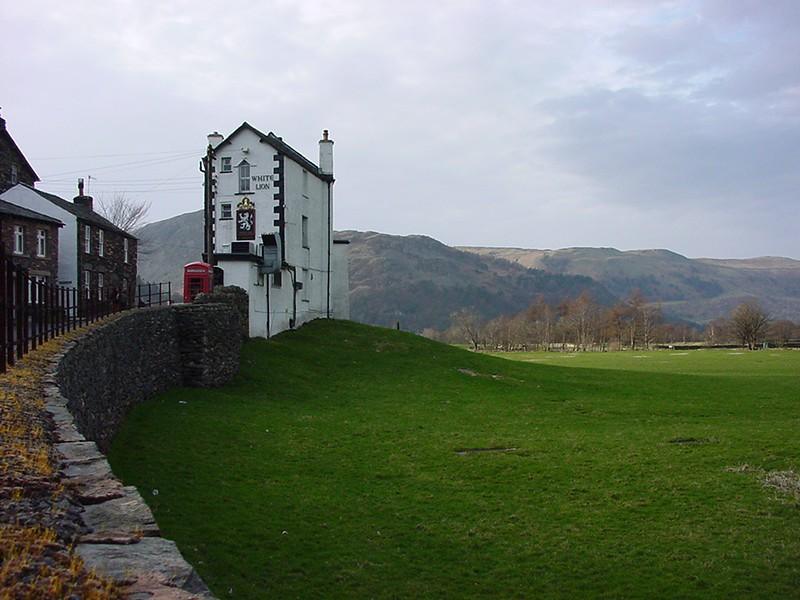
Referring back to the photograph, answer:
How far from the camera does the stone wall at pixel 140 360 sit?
13.7 meters

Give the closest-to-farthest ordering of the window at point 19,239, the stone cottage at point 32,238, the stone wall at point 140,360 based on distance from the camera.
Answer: the stone wall at point 140,360, the stone cottage at point 32,238, the window at point 19,239

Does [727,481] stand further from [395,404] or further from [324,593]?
[395,404]

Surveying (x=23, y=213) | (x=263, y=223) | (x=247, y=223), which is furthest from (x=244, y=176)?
(x=23, y=213)

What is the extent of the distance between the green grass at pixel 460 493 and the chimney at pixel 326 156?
22.7 meters

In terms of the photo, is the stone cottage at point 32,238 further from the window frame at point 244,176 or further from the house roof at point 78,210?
the window frame at point 244,176

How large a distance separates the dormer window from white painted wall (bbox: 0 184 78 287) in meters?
11.1

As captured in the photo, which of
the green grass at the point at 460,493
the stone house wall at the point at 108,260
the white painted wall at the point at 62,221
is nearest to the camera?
the green grass at the point at 460,493

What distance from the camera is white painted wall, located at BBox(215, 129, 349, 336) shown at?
1499 inches

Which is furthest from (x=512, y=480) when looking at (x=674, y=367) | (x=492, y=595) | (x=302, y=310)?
(x=674, y=367)

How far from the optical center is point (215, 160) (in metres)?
43.0

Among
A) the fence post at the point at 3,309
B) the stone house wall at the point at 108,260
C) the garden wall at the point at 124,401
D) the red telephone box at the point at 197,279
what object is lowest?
the garden wall at the point at 124,401

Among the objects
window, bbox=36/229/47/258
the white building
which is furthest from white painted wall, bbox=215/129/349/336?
window, bbox=36/229/47/258

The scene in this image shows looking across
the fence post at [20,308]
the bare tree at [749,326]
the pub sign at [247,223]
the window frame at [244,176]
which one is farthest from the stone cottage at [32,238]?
the bare tree at [749,326]

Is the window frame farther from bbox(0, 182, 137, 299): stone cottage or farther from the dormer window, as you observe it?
bbox(0, 182, 137, 299): stone cottage
